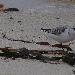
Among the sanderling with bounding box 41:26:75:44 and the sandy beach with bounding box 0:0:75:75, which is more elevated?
the sanderling with bounding box 41:26:75:44

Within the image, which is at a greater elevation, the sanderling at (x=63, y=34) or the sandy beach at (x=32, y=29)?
the sanderling at (x=63, y=34)

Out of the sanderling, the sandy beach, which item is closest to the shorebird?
the sanderling

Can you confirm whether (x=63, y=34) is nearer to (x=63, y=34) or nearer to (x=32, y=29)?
(x=63, y=34)

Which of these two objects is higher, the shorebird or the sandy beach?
the shorebird

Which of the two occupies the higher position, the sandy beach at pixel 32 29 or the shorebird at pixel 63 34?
the shorebird at pixel 63 34

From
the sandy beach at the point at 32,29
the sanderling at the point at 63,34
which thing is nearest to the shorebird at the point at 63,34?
the sanderling at the point at 63,34

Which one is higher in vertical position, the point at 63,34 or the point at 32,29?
the point at 63,34

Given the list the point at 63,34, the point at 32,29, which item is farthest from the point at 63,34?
the point at 32,29

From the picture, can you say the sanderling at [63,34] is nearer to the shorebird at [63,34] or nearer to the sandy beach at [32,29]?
the shorebird at [63,34]

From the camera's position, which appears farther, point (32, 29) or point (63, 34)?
point (32, 29)

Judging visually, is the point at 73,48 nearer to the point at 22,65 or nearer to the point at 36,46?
the point at 36,46

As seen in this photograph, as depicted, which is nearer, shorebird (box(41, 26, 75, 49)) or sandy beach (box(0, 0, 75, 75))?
sandy beach (box(0, 0, 75, 75))

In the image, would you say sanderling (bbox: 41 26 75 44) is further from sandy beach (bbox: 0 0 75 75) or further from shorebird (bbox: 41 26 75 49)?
sandy beach (bbox: 0 0 75 75)

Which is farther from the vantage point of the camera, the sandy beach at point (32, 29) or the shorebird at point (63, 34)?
the shorebird at point (63, 34)
